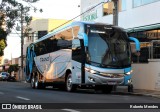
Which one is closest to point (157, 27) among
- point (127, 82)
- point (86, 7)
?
point (127, 82)

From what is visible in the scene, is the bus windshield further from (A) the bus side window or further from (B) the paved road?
(B) the paved road

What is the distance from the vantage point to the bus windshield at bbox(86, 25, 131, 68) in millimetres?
23500

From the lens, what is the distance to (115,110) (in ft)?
47.5

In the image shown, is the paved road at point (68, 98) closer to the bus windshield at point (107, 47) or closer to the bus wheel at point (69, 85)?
the bus windshield at point (107, 47)

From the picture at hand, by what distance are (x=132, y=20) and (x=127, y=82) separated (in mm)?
10010

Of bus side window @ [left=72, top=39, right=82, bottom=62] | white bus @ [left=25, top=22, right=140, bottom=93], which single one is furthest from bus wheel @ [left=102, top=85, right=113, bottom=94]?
bus side window @ [left=72, top=39, right=82, bottom=62]

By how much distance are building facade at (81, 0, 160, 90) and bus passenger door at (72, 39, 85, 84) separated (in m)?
3.17

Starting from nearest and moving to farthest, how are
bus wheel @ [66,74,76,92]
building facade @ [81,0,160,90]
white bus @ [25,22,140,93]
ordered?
white bus @ [25,22,140,93] < bus wheel @ [66,74,76,92] < building facade @ [81,0,160,90]

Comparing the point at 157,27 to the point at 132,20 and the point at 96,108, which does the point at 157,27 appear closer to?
the point at 132,20

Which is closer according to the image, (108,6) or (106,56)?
(106,56)

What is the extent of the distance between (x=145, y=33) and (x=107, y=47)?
8.39 metres

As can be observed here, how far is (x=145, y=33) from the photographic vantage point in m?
31.4

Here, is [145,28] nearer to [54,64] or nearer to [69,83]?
[54,64]

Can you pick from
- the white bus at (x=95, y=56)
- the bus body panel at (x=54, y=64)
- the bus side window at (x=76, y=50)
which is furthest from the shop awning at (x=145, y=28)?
the bus side window at (x=76, y=50)
